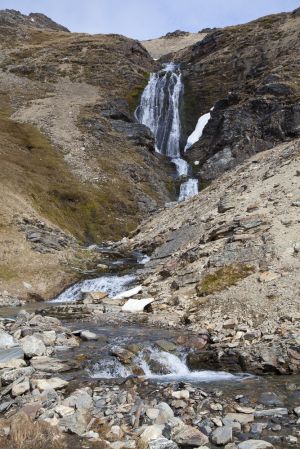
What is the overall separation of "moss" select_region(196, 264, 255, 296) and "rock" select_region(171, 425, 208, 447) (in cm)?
1450

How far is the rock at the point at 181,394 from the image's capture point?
14867 mm

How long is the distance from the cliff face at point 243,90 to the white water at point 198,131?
1499mm

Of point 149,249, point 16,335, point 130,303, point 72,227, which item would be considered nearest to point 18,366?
point 16,335

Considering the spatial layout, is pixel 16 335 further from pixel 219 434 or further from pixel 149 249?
pixel 149 249

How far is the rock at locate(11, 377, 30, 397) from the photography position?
1452 cm

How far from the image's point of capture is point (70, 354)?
1928 centimetres

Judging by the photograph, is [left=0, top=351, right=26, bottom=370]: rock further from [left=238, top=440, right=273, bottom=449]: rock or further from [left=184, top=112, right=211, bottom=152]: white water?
[left=184, top=112, right=211, bottom=152]: white water

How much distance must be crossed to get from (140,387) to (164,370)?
9.90 feet

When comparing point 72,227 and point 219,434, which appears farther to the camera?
point 72,227

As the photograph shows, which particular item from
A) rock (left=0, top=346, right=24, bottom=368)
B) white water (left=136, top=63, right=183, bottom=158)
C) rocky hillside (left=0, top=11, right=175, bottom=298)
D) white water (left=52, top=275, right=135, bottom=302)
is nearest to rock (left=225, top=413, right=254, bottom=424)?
rock (left=0, top=346, right=24, bottom=368)

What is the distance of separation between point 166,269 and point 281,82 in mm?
68156

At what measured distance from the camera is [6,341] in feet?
63.4

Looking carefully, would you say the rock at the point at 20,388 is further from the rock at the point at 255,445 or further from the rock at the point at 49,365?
the rock at the point at 255,445

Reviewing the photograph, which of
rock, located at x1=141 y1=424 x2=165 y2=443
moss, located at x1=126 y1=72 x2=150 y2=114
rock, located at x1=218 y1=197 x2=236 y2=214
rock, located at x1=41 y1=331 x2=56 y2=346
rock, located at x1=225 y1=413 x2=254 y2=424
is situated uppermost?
moss, located at x1=126 y1=72 x2=150 y2=114
